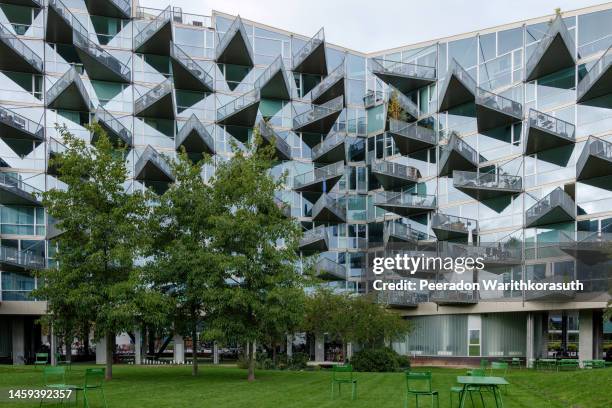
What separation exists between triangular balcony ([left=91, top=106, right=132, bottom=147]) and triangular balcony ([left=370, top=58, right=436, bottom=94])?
15669 millimetres

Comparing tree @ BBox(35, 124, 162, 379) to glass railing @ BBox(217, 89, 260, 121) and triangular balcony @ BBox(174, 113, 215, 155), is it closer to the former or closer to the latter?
triangular balcony @ BBox(174, 113, 215, 155)

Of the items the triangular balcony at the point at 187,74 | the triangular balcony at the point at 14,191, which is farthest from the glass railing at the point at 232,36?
the triangular balcony at the point at 14,191

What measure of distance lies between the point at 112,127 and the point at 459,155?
19901mm

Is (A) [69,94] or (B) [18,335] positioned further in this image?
(B) [18,335]

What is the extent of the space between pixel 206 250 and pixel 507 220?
68.6ft

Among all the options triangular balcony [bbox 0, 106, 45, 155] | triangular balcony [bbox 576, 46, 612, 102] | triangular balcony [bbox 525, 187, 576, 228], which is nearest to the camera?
triangular balcony [bbox 576, 46, 612, 102]

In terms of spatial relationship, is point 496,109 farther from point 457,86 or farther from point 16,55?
point 16,55

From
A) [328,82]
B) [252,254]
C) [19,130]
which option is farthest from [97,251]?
[328,82]

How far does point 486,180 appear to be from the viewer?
40.2 metres

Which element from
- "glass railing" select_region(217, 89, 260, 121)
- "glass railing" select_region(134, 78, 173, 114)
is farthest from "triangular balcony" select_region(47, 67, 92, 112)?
"glass railing" select_region(217, 89, 260, 121)

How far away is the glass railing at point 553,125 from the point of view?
121ft

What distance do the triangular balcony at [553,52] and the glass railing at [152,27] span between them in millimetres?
20831

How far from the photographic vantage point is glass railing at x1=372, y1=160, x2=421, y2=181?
45.5 m

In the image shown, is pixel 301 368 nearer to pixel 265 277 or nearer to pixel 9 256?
pixel 265 277
